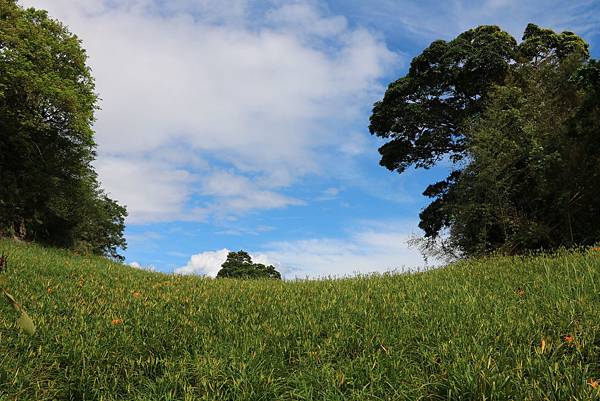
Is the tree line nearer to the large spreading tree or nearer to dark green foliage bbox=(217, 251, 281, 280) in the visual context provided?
the large spreading tree

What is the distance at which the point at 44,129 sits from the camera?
2245 centimetres

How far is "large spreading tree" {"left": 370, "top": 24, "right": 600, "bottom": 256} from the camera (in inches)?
772

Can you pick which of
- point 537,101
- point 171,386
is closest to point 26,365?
point 171,386

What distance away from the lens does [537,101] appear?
2408 cm

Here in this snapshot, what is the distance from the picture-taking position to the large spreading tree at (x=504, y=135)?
64.3 ft

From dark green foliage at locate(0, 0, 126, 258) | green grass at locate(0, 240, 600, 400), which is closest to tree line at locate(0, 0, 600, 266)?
dark green foliage at locate(0, 0, 126, 258)

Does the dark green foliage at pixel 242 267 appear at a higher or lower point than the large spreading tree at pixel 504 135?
lower

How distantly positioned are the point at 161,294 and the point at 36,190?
1629cm

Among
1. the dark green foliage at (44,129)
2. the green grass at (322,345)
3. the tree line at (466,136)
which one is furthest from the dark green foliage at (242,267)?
the green grass at (322,345)

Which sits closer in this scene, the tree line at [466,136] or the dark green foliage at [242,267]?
the tree line at [466,136]

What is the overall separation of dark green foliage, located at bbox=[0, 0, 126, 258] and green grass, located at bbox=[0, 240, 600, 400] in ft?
48.2

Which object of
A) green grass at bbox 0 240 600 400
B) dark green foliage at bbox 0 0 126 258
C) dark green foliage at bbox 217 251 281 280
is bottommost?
green grass at bbox 0 240 600 400

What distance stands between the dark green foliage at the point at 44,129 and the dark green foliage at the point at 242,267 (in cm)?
1453

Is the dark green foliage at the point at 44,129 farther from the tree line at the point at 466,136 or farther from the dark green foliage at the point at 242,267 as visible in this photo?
the dark green foliage at the point at 242,267
